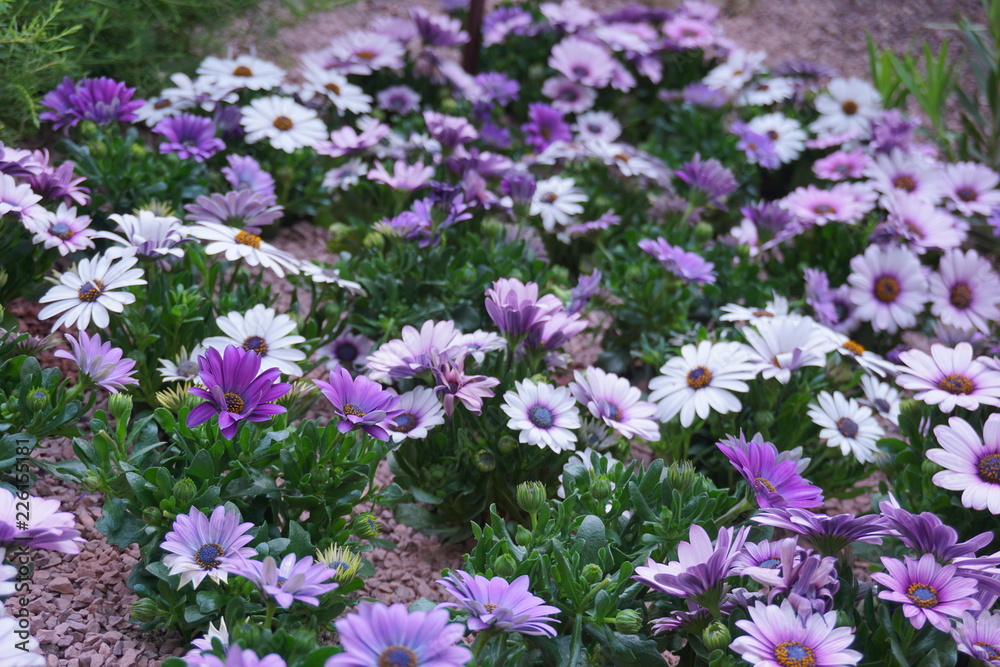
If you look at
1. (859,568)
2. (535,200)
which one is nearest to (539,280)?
(535,200)

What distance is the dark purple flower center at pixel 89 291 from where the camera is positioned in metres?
1.81

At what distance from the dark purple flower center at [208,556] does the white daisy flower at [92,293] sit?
576 millimetres

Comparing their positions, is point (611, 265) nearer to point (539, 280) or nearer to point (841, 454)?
point (539, 280)

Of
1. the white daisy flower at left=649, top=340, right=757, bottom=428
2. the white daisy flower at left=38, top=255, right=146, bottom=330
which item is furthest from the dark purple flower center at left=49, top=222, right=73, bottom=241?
the white daisy flower at left=649, top=340, right=757, bottom=428

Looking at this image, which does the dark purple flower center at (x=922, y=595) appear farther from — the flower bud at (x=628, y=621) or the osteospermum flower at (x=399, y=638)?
the osteospermum flower at (x=399, y=638)

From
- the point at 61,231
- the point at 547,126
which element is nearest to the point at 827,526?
the point at 61,231

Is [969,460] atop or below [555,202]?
atop

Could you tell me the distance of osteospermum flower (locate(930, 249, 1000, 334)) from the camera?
2.57 meters

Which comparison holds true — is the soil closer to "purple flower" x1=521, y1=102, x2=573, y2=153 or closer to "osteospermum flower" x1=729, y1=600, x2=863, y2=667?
"osteospermum flower" x1=729, y1=600, x2=863, y2=667

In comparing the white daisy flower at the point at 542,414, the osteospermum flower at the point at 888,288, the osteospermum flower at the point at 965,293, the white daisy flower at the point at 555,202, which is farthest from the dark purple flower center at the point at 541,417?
the osteospermum flower at the point at 965,293

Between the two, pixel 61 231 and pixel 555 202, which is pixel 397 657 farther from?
pixel 555 202

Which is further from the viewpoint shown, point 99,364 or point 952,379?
point 952,379

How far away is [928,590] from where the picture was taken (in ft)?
4.83

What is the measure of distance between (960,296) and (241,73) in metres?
2.46
